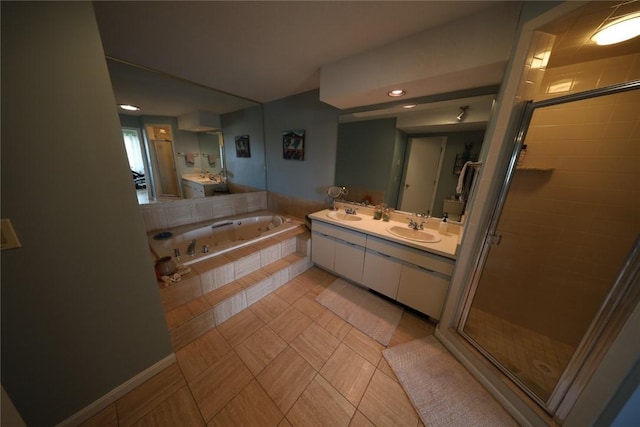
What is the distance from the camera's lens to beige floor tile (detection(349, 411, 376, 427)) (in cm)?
108

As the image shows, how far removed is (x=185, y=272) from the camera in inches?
66.2

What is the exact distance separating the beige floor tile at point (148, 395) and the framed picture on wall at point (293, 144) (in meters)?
2.55

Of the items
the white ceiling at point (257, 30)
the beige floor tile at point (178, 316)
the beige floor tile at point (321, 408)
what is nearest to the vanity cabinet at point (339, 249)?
the beige floor tile at point (321, 408)

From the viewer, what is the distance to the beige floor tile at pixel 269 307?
1779mm

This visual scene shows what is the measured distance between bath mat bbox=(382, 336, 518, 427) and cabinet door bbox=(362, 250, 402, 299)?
462mm

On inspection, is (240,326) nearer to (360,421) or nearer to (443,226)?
(360,421)

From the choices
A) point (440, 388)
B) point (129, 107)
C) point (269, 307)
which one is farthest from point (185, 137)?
point (440, 388)

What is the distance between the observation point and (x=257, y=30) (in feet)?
4.47

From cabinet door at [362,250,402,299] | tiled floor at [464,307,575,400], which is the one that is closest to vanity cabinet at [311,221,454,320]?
cabinet door at [362,250,402,299]

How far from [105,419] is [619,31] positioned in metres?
3.49

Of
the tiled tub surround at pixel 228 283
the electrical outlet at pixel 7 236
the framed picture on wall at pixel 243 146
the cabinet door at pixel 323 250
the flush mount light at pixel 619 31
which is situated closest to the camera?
the electrical outlet at pixel 7 236

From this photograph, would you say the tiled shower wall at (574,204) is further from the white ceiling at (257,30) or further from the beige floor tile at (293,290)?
the beige floor tile at (293,290)

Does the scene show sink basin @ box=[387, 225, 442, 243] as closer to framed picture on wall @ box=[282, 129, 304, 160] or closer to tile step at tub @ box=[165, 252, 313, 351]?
tile step at tub @ box=[165, 252, 313, 351]

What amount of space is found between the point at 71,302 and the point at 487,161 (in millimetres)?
2482
